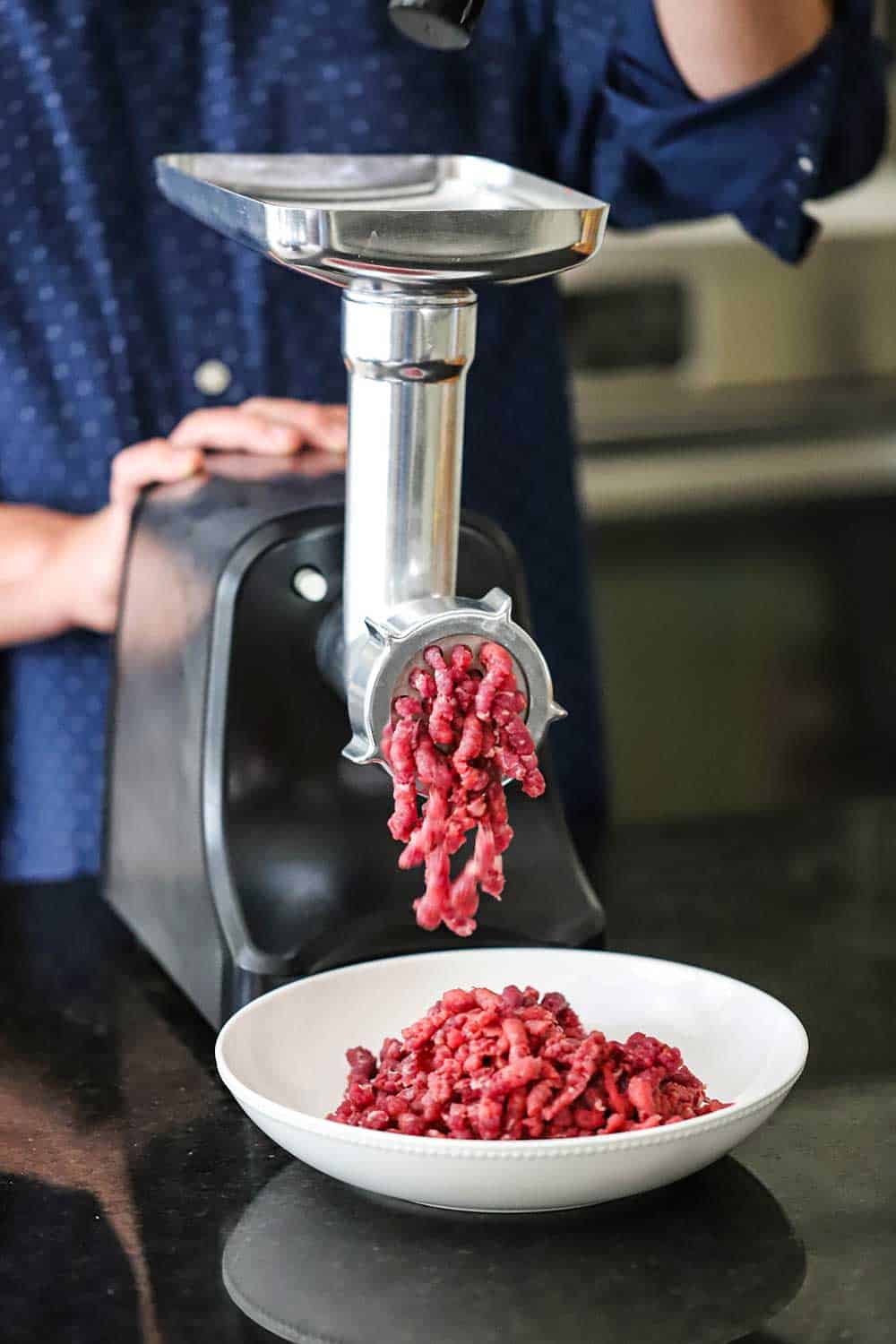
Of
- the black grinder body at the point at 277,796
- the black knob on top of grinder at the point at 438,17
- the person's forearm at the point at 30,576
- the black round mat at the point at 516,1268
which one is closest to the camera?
the black round mat at the point at 516,1268

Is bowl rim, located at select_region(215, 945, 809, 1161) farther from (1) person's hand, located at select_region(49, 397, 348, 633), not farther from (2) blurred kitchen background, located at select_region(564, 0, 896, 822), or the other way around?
(2) blurred kitchen background, located at select_region(564, 0, 896, 822)

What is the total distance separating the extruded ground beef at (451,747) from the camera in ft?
2.32

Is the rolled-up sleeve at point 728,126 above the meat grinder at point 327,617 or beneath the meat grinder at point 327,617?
above

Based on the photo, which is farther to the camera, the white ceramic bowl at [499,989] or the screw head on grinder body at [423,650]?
the screw head on grinder body at [423,650]

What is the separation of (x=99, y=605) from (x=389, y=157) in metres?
0.33

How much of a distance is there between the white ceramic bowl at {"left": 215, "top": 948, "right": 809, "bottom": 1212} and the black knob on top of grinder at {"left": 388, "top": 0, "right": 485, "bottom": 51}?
1.32 ft

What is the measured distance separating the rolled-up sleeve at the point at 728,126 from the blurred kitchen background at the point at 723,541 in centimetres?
115

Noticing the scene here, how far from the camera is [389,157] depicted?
3.06 feet

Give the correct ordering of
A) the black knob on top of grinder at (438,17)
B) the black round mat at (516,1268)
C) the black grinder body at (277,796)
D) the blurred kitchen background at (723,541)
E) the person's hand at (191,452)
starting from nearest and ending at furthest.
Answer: the black round mat at (516,1268) → the black knob on top of grinder at (438,17) → the black grinder body at (277,796) → the person's hand at (191,452) → the blurred kitchen background at (723,541)

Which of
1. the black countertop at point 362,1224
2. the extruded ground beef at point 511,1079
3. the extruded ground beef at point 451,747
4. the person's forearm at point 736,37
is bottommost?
the black countertop at point 362,1224

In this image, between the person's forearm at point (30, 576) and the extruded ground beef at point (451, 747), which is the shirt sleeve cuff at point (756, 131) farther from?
the extruded ground beef at point (451, 747)

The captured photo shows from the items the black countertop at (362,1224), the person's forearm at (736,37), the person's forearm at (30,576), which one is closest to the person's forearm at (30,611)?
the person's forearm at (30,576)

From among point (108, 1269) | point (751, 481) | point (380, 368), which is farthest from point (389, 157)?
point (751, 481)

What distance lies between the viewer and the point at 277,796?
846mm
